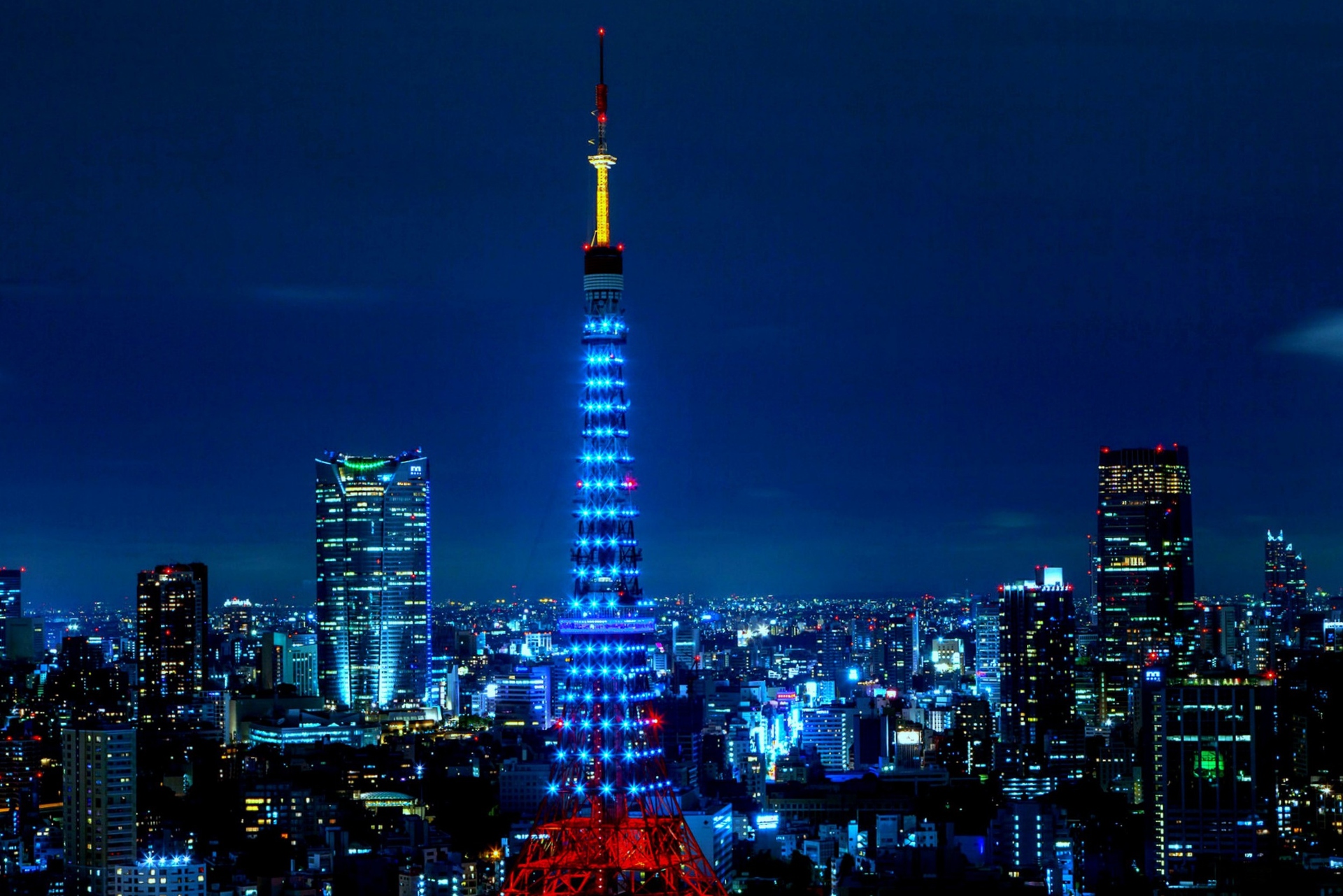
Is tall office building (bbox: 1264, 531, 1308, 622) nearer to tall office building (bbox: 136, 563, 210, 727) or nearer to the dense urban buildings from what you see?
the dense urban buildings

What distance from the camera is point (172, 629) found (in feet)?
170

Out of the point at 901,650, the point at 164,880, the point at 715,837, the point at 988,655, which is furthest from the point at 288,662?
the point at 164,880

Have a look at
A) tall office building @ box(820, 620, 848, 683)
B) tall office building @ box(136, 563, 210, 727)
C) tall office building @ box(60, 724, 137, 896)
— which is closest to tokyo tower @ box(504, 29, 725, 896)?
tall office building @ box(60, 724, 137, 896)

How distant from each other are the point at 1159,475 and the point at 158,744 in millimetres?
29680

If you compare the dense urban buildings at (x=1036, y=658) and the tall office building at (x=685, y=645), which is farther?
the tall office building at (x=685, y=645)

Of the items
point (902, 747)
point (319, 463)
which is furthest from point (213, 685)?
point (902, 747)

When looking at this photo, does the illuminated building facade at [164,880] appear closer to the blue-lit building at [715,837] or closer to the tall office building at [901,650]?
the blue-lit building at [715,837]

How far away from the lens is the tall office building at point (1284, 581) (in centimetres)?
5538

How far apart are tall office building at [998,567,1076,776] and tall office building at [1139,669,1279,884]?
41.6ft

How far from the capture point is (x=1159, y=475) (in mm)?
58031

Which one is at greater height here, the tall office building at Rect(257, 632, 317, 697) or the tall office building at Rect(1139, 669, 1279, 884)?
the tall office building at Rect(257, 632, 317, 697)

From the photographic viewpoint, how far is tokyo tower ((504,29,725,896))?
18156mm

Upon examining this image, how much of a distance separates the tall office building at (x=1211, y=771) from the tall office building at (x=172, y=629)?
26.0m

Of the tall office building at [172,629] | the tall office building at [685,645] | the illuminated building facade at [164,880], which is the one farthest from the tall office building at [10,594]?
the illuminated building facade at [164,880]
